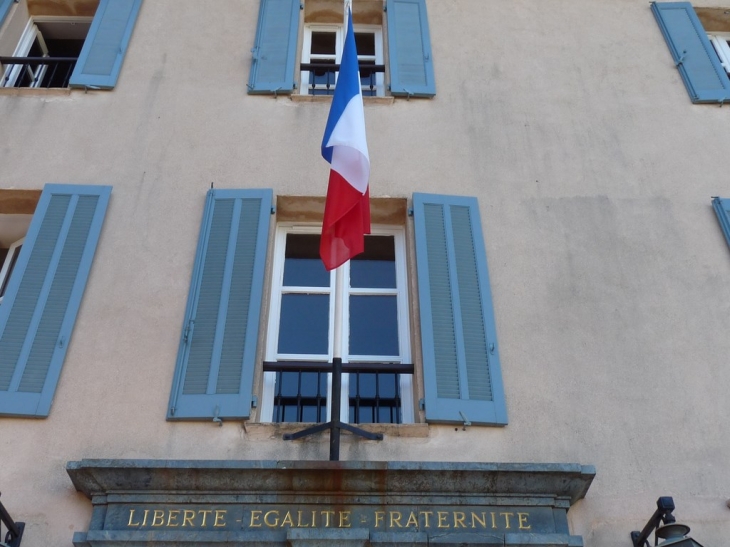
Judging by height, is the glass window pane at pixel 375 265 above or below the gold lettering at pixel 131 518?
above

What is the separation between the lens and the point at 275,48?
731 centimetres

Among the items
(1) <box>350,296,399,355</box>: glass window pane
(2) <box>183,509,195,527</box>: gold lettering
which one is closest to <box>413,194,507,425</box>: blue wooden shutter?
(1) <box>350,296,399,355</box>: glass window pane

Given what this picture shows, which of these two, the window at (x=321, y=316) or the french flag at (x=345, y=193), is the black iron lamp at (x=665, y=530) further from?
the french flag at (x=345, y=193)

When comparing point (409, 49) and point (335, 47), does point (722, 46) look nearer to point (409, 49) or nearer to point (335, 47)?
point (409, 49)

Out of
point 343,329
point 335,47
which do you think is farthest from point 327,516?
point 335,47

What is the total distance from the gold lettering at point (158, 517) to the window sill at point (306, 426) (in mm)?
643

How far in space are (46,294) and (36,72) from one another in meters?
2.91

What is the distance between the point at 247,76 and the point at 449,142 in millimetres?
1731

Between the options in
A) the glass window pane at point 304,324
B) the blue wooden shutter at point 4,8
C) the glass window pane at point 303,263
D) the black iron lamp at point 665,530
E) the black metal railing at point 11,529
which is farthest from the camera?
the blue wooden shutter at point 4,8

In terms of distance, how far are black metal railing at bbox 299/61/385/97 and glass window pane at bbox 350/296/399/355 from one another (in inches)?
86.2

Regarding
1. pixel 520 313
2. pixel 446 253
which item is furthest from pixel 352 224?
pixel 520 313

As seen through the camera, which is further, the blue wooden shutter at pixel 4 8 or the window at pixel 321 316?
the blue wooden shutter at pixel 4 8

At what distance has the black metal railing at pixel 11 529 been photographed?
4315 mm

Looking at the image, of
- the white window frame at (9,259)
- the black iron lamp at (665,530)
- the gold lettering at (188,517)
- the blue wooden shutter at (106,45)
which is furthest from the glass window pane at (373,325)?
the blue wooden shutter at (106,45)
